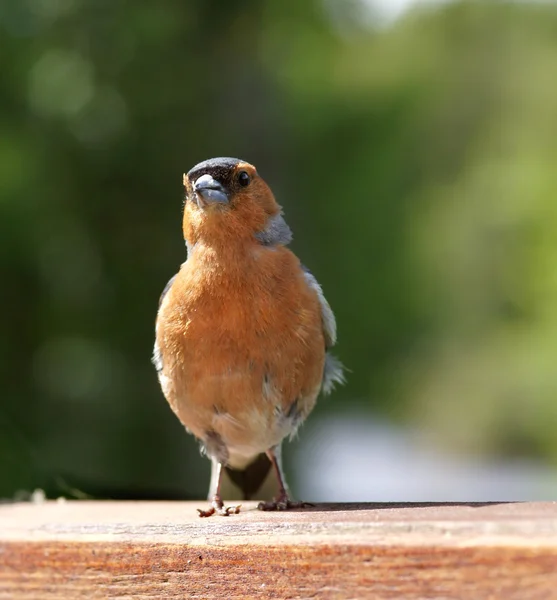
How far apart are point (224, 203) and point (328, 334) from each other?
0.69 m

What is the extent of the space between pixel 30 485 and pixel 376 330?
13.0 ft

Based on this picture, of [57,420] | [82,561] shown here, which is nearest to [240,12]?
[57,420]

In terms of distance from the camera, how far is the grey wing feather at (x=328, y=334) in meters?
3.41

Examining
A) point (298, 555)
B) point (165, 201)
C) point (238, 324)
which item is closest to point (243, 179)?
point (238, 324)

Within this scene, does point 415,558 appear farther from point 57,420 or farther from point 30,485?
point 57,420

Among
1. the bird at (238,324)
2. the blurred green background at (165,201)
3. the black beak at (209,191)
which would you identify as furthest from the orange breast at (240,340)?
the blurred green background at (165,201)

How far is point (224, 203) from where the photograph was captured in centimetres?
316

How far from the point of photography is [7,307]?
21.1ft

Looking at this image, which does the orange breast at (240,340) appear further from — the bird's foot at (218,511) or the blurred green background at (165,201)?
the blurred green background at (165,201)

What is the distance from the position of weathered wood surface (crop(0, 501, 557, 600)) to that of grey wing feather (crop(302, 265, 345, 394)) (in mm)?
1010

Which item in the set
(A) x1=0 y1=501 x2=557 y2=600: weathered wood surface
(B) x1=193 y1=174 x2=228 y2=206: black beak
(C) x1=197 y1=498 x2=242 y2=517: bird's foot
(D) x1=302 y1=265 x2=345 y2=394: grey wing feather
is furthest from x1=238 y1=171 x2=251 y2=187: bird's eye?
(A) x1=0 y1=501 x2=557 y2=600: weathered wood surface

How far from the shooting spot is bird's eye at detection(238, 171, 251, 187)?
3.23 metres

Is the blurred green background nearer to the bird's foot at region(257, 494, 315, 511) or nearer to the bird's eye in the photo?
the bird's foot at region(257, 494, 315, 511)

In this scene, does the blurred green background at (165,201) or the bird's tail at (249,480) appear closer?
the bird's tail at (249,480)
